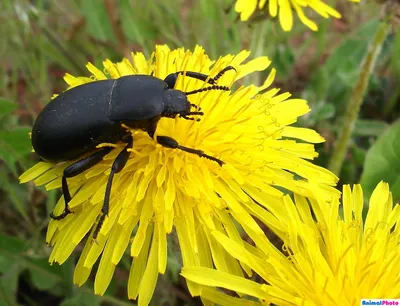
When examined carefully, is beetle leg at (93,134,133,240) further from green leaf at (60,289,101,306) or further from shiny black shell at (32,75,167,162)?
green leaf at (60,289,101,306)

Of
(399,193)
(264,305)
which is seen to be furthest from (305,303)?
(399,193)

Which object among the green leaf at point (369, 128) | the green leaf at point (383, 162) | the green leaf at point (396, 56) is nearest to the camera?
the green leaf at point (383, 162)

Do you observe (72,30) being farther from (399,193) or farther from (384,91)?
(399,193)

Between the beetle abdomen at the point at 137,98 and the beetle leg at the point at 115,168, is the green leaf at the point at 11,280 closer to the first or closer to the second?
the beetle leg at the point at 115,168

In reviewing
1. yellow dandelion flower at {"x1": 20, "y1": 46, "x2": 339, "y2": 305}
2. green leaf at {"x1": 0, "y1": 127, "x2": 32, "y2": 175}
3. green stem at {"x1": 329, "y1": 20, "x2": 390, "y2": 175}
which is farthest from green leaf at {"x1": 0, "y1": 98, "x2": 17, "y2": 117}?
green stem at {"x1": 329, "y1": 20, "x2": 390, "y2": 175}

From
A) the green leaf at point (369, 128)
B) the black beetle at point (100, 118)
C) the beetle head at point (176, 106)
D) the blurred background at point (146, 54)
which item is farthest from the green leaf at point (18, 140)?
the green leaf at point (369, 128)

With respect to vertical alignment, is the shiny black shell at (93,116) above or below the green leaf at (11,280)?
above
